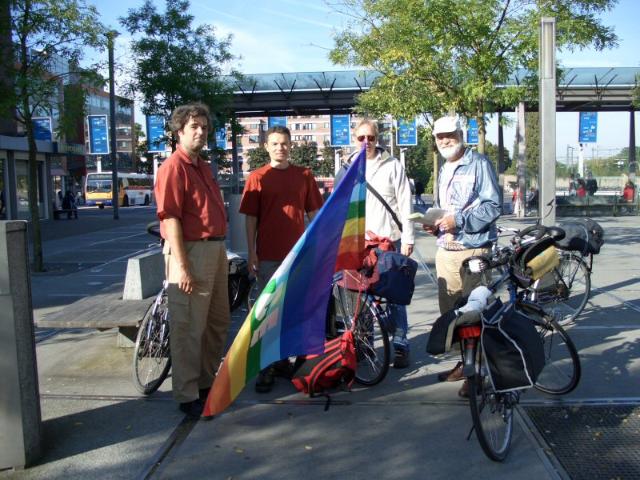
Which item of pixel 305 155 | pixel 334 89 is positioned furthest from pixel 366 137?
pixel 305 155

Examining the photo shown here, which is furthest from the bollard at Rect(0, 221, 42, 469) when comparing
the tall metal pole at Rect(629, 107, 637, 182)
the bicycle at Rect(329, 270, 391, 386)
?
the tall metal pole at Rect(629, 107, 637, 182)

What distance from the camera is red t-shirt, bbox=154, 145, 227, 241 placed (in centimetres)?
401

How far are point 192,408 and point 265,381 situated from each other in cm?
65

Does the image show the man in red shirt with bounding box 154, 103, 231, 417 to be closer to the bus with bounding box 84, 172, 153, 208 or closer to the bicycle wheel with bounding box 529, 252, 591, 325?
the bicycle wheel with bounding box 529, 252, 591, 325

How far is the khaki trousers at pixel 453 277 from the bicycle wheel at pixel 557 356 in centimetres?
42

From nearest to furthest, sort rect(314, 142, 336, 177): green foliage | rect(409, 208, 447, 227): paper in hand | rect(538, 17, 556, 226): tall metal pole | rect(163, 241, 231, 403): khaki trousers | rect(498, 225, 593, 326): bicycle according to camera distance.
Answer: rect(163, 241, 231, 403): khaki trousers → rect(409, 208, 447, 227): paper in hand → rect(498, 225, 593, 326): bicycle → rect(538, 17, 556, 226): tall metal pole → rect(314, 142, 336, 177): green foliage

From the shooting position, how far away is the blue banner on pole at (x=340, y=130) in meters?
33.8

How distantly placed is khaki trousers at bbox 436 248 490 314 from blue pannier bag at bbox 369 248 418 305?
300 mm

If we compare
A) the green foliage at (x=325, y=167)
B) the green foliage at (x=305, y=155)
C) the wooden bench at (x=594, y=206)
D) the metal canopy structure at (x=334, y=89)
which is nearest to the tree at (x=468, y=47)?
the wooden bench at (x=594, y=206)

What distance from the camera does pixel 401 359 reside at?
5203 millimetres

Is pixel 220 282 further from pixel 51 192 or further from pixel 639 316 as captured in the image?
pixel 51 192

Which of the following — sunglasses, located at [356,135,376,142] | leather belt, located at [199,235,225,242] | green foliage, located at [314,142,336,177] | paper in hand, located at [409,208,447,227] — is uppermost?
green foliage, located at [314,142,336,177]

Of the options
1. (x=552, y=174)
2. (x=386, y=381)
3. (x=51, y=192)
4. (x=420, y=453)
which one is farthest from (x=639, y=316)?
(x=51, y=192)

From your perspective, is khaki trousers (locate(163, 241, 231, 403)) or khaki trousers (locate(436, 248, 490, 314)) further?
khaki trousers (locate(436, 248, 490, 314))
